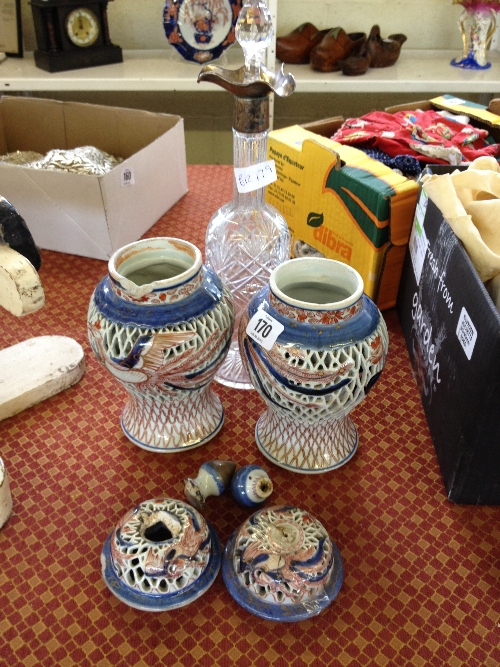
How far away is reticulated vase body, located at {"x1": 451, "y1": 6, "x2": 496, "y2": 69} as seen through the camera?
1624mm

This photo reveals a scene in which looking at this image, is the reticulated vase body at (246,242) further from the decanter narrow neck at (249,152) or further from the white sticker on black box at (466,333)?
the white sticker on black box at (466,333)

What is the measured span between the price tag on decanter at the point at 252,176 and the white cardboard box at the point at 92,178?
0.32 m

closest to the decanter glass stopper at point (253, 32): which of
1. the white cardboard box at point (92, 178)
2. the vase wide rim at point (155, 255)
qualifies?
the vase wide rim at point (155, 255)

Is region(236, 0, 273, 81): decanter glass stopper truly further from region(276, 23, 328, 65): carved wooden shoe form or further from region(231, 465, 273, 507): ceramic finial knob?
region(276, 23, 328, 65): carved wooden shoe form

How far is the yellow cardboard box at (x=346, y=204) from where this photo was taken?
2.85 feet

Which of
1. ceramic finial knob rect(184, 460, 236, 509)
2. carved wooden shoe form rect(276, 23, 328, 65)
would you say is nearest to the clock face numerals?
carved wooden shoe form rect(276, 23, 328, 65)

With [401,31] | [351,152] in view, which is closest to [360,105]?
[401,31]

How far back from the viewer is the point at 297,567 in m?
0.53

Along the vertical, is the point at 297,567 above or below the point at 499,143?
below

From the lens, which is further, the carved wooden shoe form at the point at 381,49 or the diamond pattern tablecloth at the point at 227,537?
the carved wooden shoe form at the point at 381,49

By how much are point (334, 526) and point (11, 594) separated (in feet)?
1.12

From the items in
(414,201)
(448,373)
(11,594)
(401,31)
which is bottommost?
(11,594)

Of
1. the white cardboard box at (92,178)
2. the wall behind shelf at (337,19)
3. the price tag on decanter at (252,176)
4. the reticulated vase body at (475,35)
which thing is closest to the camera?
the price tag on decanter at (252,176)

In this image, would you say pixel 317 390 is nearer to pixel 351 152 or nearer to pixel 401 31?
pixel 351 152
